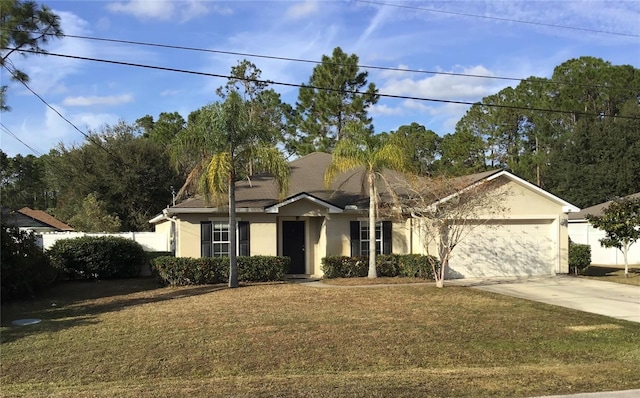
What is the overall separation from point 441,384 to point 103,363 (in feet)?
15.8

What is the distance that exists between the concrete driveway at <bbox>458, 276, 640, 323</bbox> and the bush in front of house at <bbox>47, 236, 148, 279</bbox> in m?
12.1

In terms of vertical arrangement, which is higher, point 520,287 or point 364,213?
point 364,213

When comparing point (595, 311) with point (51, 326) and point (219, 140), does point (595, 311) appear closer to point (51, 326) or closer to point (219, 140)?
point (219, 140)

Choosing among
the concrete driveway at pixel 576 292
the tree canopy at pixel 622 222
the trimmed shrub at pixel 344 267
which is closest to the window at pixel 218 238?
the trimmed shrub at pixel 344 267

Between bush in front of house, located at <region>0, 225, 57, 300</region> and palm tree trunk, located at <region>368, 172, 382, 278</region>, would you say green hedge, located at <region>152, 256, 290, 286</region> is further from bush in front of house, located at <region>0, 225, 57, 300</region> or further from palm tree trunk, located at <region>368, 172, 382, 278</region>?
bush in front of house, located at <region>0, 225, 57, 300</region>

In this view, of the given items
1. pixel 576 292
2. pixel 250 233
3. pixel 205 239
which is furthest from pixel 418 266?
pixel 205 239

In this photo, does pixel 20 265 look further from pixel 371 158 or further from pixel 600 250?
pixel 600 250

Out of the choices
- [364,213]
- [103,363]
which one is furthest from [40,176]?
[103,363]

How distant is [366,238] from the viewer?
19641 millimetres

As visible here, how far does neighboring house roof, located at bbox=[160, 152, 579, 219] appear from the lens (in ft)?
59.6

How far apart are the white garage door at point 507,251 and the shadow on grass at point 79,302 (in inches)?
345

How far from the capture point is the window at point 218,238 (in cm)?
1855

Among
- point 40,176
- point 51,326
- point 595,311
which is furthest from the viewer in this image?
point 40,176

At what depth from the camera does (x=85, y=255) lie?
19.0 meters
